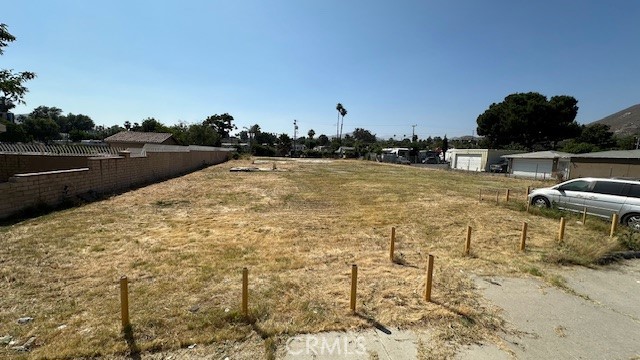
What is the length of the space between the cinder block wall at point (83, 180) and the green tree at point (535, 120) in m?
54.0

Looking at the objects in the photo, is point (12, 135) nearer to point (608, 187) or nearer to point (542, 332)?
point (542, 332)

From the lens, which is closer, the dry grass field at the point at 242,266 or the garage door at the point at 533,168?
the dry grass field at the point at 242,266

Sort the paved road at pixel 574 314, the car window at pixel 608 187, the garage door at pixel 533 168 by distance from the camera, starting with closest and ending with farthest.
Result: the paved road at pixel 574 314 → the car window at pixel 608 187 → the garage door at pixel 533 168

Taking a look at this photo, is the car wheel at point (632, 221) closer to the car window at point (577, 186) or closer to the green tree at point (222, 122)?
the car window at point (577, 186)

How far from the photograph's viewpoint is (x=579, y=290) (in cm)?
534

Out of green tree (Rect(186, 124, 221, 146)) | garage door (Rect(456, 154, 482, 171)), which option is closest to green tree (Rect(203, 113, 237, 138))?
green tree (Rect(186, 124, 221, 146))

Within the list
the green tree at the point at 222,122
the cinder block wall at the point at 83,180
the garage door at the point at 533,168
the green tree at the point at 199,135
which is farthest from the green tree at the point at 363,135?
the cinder block wall at the point at 83,180

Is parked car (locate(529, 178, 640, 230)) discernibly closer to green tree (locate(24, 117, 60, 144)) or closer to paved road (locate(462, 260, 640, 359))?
paved road (locate(462, 260, 640, 359))

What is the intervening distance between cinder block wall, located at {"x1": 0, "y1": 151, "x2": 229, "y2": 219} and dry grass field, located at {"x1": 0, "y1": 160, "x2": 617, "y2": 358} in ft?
3.10

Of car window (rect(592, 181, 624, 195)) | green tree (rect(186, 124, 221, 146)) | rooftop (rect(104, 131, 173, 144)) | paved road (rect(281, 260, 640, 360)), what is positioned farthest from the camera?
green tree (rect(186, 124, 221, 146))

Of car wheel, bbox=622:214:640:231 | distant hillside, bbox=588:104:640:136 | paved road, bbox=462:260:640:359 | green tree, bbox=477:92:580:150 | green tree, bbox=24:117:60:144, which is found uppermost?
distant hillside, bbox=588:104:640:136

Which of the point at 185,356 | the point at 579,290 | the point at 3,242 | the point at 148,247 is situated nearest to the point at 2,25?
the point at 3,242

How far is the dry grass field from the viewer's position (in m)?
3.71

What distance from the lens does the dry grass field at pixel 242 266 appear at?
3715mm
